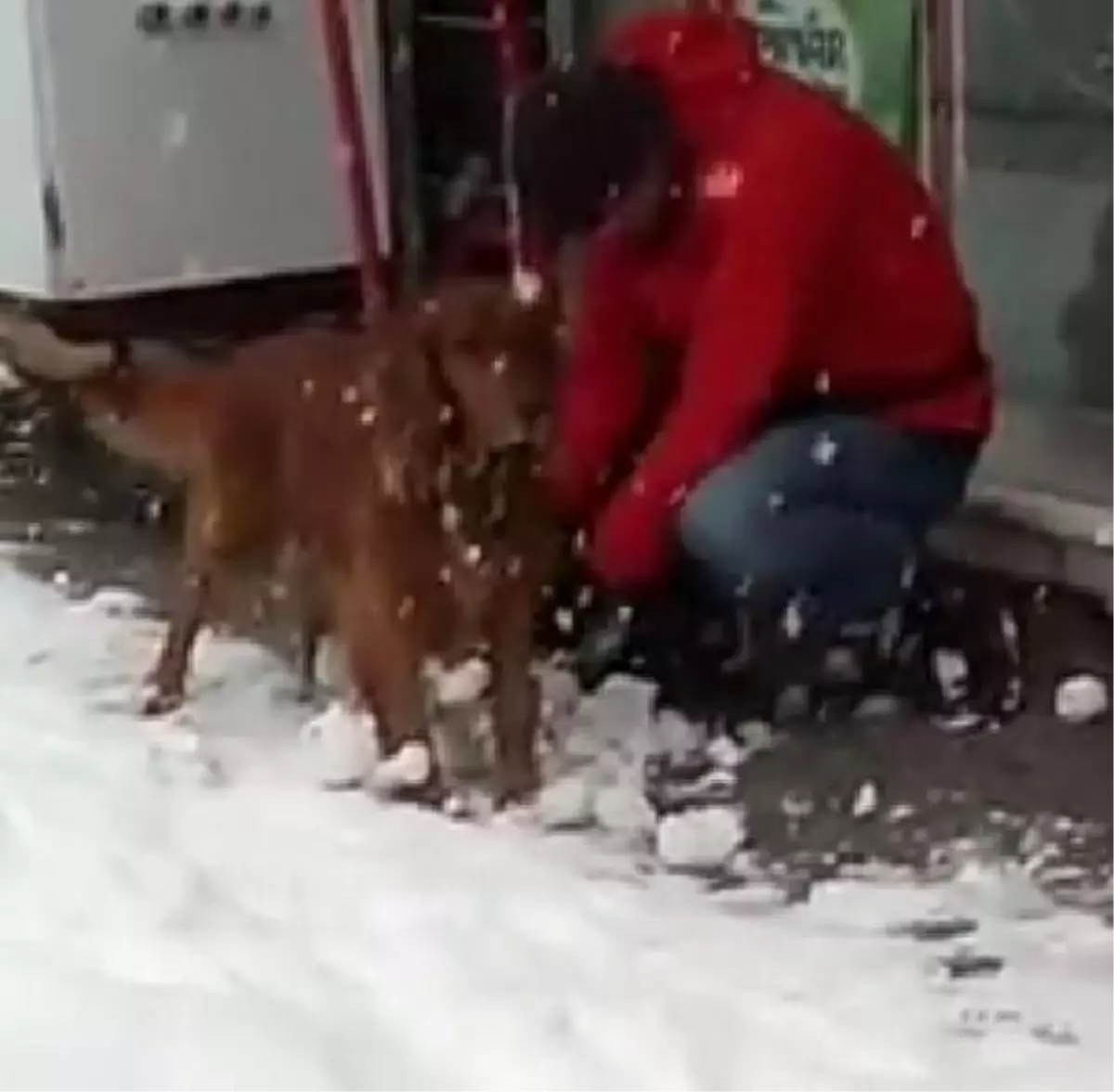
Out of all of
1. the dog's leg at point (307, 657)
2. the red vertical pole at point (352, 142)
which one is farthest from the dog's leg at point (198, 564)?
the red vertical pole at point (352, 142)

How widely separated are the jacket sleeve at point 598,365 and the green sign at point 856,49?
4.18ft

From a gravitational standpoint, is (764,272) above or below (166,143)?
above

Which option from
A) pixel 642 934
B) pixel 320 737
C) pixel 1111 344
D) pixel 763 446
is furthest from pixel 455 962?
pixel 1111 344

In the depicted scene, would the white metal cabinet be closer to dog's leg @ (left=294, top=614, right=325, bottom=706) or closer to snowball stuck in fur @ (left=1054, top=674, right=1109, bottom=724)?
dog's leg @ (left=294, top=614, right=325, bottom=706)

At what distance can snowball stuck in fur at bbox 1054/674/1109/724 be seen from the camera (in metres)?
3.42

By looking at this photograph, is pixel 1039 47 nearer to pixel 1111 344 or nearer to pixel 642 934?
pixel 1111 344

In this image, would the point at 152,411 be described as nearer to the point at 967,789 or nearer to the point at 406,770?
the point at 406,770

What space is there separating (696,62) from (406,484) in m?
0.67

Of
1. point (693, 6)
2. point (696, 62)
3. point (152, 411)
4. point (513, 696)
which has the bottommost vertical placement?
point (513, 696)

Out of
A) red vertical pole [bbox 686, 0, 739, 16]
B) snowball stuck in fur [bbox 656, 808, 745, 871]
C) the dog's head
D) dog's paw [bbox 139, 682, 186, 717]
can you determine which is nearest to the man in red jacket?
the dog's head

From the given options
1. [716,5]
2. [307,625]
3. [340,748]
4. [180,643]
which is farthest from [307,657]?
[716,5]

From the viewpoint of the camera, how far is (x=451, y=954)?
2715 millimetres

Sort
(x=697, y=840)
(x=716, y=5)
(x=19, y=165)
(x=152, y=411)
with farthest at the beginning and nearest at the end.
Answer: (x=19, y=165)
(x=716, y=5)
(x=152, y=411)
(x=697, y=840)

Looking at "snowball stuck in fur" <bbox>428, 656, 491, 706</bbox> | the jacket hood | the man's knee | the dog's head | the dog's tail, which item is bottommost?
"snowball stuck in fur" <bbox>428, 656, 491, 706</bbox>
